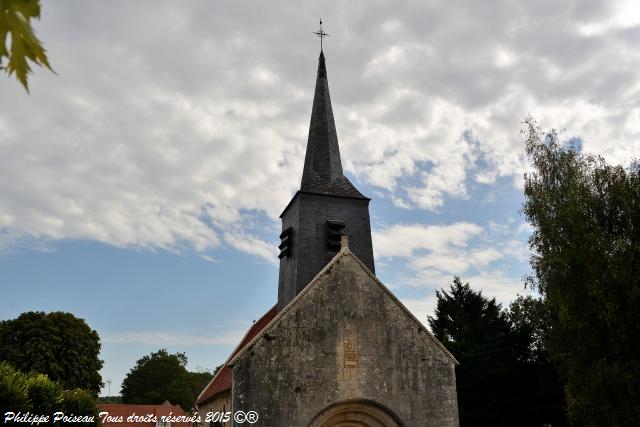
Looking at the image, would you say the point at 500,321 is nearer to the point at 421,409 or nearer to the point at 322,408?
the point at 421,409

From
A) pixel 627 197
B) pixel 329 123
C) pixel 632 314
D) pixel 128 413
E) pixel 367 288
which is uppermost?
pixel 329 123

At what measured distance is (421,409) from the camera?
15.4 meters

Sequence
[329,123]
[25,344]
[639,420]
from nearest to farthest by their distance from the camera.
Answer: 1. [639,420]
2. [329,123]
3. [25,344]

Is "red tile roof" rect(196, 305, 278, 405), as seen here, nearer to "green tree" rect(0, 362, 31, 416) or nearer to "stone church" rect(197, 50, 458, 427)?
"stone church" rect(197, 50, 458, 427)

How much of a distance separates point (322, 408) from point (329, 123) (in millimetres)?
12997

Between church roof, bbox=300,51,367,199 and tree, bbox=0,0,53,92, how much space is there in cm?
1795

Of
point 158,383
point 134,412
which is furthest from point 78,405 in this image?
point 158,383

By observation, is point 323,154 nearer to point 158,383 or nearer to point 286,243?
point 286,243

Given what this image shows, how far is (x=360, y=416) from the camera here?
15.1 meters

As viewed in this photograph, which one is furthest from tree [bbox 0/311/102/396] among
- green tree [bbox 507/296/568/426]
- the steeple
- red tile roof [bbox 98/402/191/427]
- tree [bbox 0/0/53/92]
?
tree [bbox 0/0/53/92]

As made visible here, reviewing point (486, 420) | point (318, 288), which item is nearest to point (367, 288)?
point (318, 288)

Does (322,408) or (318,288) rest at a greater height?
(318,288)

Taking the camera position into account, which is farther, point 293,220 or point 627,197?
point 293,220

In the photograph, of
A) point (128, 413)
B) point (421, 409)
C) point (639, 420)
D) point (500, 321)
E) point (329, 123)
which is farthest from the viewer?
point (128, 413)
